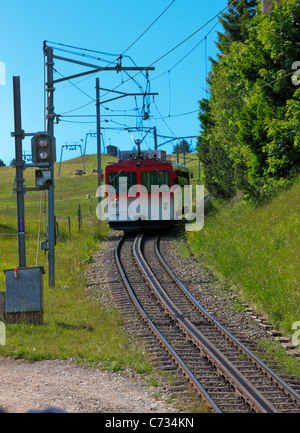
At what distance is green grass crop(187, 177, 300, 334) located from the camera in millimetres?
12883

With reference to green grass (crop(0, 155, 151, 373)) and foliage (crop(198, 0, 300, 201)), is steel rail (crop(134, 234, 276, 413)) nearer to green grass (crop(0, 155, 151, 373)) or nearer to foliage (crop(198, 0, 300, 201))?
green grass (crop(0, 155, 151, 373))

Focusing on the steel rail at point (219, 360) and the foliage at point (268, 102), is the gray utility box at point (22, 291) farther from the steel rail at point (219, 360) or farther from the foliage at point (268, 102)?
the foliage at point (268, 102)

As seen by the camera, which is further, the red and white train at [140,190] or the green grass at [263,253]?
the red and white train at [140,190]

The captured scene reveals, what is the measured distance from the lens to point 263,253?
16.1 metres

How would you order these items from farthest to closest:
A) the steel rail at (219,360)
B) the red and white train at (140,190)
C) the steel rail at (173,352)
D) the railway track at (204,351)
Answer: the red and white train at (140,190) < the railway track at (204,351) < the steel rail at (173,352) < the steel rail at (219,360)

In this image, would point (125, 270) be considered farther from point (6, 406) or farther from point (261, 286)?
point (6, 406)

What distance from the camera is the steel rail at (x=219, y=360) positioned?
26.0ft

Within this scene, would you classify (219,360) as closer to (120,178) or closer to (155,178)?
(155,178)

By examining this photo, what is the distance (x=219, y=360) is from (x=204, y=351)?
665 mm

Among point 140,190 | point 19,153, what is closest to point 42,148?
point 19,153

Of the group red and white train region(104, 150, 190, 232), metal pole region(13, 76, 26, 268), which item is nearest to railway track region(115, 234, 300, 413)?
metal pole region(13, 76, 26, 268)

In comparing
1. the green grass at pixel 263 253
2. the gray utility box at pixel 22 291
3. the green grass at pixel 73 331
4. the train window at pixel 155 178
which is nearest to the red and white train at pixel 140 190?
the train window at pixel 155 178

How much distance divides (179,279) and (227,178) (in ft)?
50.4

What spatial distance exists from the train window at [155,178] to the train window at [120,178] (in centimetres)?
50
